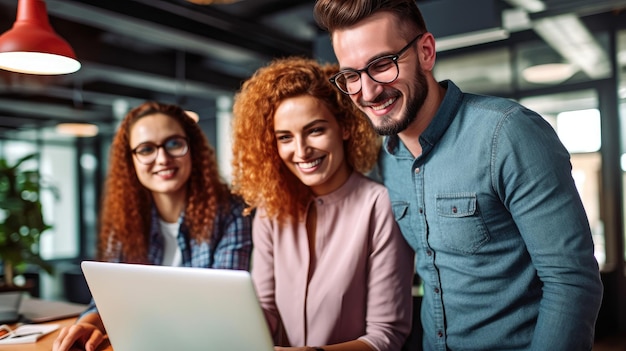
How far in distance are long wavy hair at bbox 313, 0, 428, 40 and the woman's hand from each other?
3.94 feet

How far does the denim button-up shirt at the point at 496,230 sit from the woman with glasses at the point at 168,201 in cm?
85

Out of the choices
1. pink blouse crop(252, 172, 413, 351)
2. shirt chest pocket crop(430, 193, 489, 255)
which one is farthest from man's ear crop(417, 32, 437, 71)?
pink blouse crop(252, 172, 413, 351)

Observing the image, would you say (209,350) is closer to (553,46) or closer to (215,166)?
(215,166)

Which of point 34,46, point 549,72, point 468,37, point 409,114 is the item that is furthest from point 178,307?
point 549,72

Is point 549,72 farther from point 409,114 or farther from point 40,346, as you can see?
point 40,346

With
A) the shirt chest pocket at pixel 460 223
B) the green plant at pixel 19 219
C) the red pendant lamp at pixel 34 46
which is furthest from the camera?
the green plant at pixel 19 219

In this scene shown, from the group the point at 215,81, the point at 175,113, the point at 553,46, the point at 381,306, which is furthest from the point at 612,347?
the point at 215,81

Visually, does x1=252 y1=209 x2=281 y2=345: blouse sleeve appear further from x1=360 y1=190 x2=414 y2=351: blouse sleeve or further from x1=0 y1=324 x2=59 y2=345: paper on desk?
x1=0 y1=324 x2=59 y2=345: paper on desk

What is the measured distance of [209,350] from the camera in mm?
1254

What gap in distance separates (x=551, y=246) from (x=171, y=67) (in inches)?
263

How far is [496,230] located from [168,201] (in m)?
1.46

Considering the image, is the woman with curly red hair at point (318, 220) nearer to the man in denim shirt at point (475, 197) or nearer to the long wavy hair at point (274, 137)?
the long wavy hair at point (274, 137)

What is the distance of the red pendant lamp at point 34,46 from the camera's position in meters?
2.02

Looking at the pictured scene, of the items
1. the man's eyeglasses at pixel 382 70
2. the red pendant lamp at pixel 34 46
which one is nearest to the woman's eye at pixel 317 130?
the man's eyeglasses at pixel 382 70
